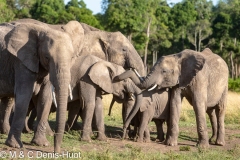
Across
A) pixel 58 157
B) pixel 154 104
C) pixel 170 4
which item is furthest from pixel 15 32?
pixel 170 4

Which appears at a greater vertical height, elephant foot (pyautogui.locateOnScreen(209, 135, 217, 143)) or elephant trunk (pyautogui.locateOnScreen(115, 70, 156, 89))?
elephant trunk (pyautogui.locateOnScreen(115, 70, 156, 89))

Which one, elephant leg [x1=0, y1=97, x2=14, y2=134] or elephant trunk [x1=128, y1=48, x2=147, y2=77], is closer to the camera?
elephant leg [x1=0, y1=97, x2=14, y2=134]

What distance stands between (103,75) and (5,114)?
196cm

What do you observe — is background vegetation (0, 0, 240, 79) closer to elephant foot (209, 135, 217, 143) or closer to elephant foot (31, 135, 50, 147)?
elephant foot (209, 135, 217, 143)

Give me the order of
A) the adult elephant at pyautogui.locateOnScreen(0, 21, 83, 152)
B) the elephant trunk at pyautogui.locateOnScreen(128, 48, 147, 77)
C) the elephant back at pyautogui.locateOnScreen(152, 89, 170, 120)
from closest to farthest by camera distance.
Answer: the adult elephant at pyautogui.locateOnScreen(0, 21, 83, 152)
the elephant back at pyautogui.locateOnScreen(152, 89, 170, 120)
the elephant trunk at pyautogui.locateOnScreen(128, 48, 147, 77)

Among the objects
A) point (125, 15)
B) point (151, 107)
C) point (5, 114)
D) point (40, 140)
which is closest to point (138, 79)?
point (151, 107)

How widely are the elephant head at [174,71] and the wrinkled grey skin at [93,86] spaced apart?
0.57 metres

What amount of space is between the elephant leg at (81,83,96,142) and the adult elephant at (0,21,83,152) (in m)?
1.90

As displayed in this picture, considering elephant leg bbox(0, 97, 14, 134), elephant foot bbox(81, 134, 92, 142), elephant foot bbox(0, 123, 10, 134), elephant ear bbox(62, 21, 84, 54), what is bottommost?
elephant foot bbox(81, 134, 92, 142)

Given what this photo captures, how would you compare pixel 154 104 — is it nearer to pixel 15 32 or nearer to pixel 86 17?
pixel 15 32

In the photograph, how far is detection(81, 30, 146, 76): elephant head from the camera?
39.6 feet

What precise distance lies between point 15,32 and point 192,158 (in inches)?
130

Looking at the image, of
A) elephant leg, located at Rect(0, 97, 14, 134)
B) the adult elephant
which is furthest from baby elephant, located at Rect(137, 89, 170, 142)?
the adult elephant

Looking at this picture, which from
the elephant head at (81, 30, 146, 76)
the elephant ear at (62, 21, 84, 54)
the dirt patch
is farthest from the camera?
the elephant head at (81, 30, 146, 76)
